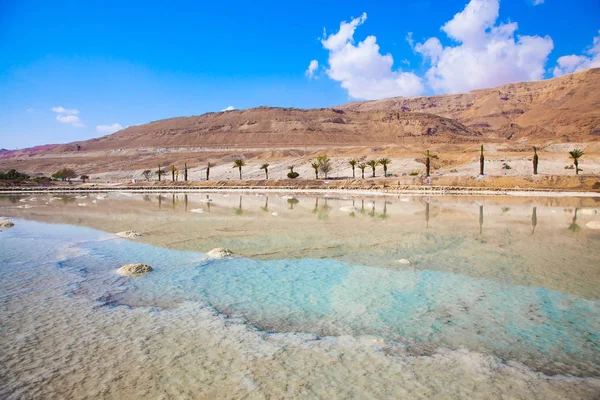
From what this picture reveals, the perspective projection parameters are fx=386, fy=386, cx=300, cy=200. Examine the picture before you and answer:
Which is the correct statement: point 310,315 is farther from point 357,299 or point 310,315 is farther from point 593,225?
point 593,225

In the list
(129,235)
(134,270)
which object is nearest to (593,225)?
(134,270)

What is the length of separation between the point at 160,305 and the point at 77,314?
1607 millimetres

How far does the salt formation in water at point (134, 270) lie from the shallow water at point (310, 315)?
334mm

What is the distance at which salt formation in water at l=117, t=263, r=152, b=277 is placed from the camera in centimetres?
1094

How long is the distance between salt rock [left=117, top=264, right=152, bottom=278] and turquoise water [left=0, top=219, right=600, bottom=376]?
1.02 feet

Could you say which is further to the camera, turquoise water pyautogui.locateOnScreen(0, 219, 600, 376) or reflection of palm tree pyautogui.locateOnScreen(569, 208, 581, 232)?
reflection of palm tree pyautogui.locateOnScreen(569, 208, 581, 232)

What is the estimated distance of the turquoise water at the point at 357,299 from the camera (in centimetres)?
675

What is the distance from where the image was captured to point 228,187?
63.7m

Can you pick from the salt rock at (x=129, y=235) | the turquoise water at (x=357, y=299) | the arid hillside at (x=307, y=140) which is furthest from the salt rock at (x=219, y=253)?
the arid hillside at (x=307, y=140)

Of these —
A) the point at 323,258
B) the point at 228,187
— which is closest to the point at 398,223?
the point at 323,258

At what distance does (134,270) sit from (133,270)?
0.09ft

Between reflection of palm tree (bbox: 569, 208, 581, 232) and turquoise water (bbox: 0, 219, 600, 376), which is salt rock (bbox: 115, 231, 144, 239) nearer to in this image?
turquoise water (bbox: 0, 219, 600, 376)

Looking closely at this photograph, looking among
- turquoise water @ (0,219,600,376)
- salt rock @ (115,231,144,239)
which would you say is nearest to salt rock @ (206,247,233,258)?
turquoise water @ (0,219,600,376)

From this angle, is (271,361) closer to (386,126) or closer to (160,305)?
(160,305)
